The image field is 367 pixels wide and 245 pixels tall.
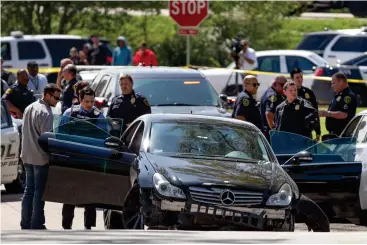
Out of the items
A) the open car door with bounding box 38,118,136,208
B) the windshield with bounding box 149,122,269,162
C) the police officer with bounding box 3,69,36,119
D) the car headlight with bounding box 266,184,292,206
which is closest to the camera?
the car headlight with bounding box 266,184,292,206

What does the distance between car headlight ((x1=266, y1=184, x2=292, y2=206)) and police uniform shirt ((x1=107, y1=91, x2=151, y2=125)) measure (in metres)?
4.99

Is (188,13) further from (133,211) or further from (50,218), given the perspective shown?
(133,211)

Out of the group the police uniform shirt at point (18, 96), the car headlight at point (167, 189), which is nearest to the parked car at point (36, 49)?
the police uniform shirt at point (18, 96)

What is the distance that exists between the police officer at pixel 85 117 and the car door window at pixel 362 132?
2927 millimetres

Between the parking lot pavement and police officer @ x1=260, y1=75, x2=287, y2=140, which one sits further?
police officer @ x1=260, y1=75, x2=287, y2=140

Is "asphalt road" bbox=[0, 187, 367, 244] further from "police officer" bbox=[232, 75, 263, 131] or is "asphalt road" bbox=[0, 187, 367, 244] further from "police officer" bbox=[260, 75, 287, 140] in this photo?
"police officer" bbox=[260, 75, 287, 140]

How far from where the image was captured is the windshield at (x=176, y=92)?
1888cm

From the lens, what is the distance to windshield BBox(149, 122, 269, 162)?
41.6 ft

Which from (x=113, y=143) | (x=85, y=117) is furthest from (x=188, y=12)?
(x=113, y=143)

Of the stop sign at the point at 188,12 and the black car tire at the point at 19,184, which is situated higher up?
the stop sign at the point at 188,12

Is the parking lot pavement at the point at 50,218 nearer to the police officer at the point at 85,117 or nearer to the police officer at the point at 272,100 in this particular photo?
the police officer at the point at 85,117

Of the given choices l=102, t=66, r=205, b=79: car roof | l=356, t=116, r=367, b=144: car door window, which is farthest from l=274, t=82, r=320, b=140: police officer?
l=102, t=66, r=205, b=79: car roof

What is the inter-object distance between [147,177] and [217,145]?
127 cm

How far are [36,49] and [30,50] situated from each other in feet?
0.55
